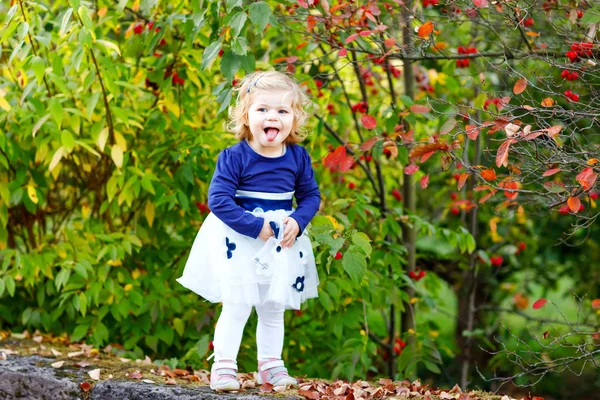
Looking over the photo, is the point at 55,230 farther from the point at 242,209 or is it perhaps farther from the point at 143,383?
the point at 242,209

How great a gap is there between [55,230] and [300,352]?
1.61 meters

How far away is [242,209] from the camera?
9.23 feet

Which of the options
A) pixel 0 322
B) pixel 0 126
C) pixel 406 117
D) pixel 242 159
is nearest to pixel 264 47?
pixel 406 117

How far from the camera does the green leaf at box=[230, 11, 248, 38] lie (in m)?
3.01

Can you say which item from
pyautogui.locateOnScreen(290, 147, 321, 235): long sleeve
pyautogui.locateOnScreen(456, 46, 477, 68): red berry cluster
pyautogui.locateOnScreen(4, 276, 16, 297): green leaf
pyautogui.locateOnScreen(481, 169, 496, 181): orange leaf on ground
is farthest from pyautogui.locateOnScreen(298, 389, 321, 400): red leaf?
pyautogui.locateOnScreen(456, 46, 477, 68): red berry cluster

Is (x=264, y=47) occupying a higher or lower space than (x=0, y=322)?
A: higher

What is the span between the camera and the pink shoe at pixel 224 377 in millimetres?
2930

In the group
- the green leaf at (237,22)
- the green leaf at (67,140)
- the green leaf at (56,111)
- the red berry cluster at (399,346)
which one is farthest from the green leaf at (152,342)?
the green leaf at (237,22)

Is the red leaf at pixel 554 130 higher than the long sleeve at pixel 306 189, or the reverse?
the red leaf at pixel 554 130

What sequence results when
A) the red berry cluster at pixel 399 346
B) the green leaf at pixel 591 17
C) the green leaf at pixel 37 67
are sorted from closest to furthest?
the green leaf at pixel 591 17, the green leaf at pixel 37 67, the red berry cluster at pixel 399 346

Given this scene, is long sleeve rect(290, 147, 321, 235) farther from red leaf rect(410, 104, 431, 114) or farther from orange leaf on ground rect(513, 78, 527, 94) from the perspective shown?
orange leaf on ground rect(513, 78, 527, 94)

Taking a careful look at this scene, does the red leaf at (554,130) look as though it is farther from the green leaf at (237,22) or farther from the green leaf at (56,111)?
the green leaf at (56,111)

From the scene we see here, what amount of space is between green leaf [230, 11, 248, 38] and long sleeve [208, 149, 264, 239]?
0.54 m

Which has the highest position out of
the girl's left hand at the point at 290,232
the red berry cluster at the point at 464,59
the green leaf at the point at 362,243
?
the red berry cluster at the point at 464,59
